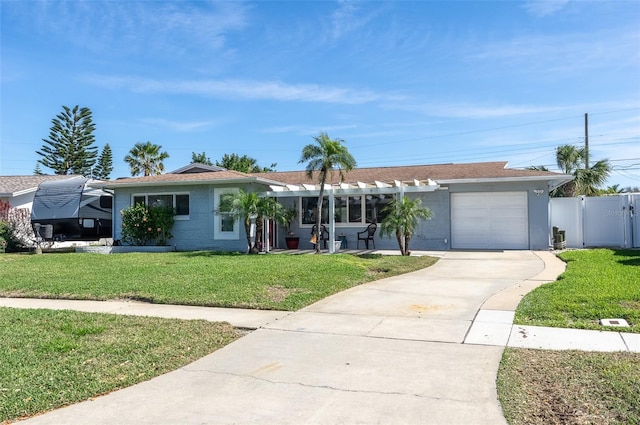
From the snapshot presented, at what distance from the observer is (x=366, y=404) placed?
12.9 feet

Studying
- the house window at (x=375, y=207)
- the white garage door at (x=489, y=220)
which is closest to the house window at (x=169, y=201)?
the house window at (x=375, y=207)

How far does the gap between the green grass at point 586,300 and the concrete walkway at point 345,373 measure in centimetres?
42

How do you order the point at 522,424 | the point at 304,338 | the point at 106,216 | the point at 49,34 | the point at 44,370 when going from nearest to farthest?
the point at 522,424, the point at 44,370, the point at 304,338, the point at 49,34, the point at 106,216

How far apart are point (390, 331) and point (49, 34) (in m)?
12.5

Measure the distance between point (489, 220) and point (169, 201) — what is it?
12622 millimetres

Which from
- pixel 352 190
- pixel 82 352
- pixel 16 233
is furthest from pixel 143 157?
pixel 82 352

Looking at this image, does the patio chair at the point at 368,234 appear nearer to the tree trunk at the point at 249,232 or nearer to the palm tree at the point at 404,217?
the palm tree at the point at 404,217

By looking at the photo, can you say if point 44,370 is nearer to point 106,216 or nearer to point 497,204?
point 497,204

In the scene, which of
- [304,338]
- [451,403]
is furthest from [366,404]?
[304,338]

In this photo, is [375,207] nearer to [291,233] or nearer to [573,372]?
[291,233]

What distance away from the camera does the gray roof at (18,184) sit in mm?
26250

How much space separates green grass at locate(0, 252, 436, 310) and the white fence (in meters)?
7.81

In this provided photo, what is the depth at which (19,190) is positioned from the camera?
26531 millimetres

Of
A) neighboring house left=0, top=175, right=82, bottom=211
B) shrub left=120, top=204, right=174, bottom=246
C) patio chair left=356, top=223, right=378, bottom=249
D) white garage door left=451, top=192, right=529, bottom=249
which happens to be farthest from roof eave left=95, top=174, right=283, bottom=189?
neighboring house left=0, top=175, right=82, bottom=211
